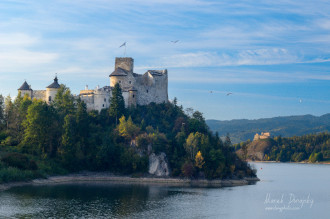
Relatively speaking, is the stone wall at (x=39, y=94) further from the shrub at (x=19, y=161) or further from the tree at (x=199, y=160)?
the tree at (x=199, y=160)

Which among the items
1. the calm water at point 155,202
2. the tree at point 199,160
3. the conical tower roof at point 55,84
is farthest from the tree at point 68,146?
the tree at point 199,160

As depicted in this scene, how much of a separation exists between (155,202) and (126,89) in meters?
41.7

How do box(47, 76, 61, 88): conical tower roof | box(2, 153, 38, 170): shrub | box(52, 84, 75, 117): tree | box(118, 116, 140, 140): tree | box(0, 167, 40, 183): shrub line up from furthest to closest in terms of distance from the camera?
box(47, 76, 61, 88): conical tower roof, box(52, 84, 75, 117): tree, box(118, 116, 140, 140): tree, box(2, 153, 38, 170): shrub, box(0, 167, 40, 183): shrub

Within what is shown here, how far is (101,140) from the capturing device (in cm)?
8875

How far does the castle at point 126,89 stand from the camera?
3711 inches

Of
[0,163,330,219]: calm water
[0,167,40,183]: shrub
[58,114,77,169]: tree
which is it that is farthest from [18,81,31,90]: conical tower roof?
[0,163,330,219]: calm water

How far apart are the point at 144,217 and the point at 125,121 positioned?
41327 millimetres

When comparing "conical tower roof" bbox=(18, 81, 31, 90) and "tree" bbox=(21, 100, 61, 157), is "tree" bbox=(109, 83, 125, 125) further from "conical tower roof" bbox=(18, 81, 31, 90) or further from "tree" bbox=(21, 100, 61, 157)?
"conical tower roof" bbox=(18, 81, 31, 90)

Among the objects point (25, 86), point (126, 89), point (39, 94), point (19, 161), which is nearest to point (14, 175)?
point (19, 161)

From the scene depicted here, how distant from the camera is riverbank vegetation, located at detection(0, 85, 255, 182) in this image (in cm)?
8369

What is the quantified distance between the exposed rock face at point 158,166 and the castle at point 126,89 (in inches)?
613

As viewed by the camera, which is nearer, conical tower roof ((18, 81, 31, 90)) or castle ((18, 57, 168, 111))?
castle ((18, 57, 168, 111))

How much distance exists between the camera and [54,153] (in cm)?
8675

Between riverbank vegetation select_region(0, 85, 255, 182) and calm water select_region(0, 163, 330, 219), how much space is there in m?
9.80
